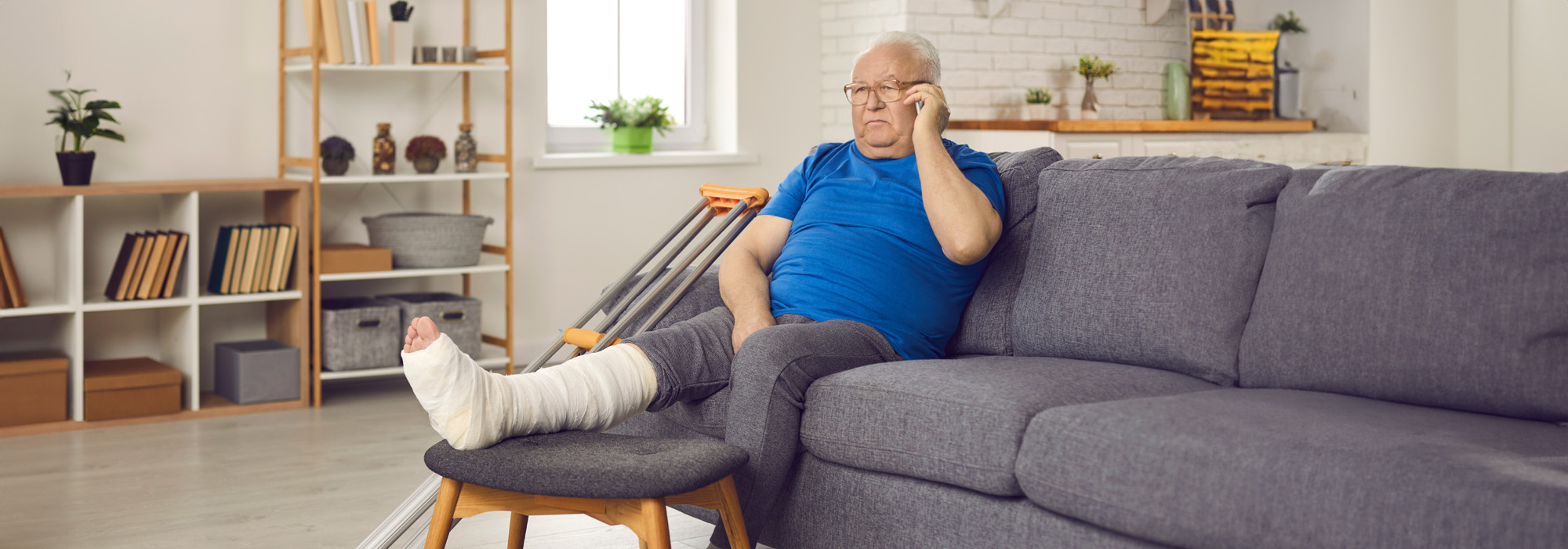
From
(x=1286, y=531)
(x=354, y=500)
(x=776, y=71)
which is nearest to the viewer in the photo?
(x=1286, y=531)

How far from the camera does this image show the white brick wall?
5.09 metres

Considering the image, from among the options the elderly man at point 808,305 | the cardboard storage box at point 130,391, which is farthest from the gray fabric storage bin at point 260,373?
the elderly man at point 808,305

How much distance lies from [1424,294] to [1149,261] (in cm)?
48

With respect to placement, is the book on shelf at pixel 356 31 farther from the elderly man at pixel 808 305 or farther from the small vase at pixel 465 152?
the elderly man at pixel 808 305

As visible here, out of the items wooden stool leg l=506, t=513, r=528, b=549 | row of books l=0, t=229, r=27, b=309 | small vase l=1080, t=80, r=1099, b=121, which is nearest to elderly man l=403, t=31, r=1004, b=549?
wooden stool leg l=506, t=513, r=528, b=549

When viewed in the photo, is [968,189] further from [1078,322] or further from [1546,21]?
[1546,21]

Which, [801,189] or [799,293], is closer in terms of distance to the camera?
[799,293]

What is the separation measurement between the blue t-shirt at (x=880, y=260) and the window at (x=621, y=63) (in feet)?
8.44

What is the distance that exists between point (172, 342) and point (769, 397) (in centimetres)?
277

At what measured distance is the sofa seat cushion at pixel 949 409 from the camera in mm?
1889

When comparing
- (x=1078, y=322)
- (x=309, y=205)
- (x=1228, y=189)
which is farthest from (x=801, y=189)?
(x=309, y=205)

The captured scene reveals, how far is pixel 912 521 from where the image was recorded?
2.01m

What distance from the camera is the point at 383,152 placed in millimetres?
4195

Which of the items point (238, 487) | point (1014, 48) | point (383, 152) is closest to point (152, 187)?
point (383, 152)
